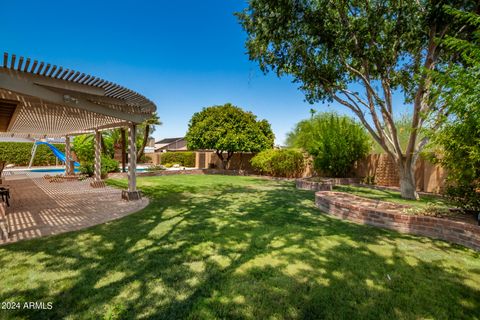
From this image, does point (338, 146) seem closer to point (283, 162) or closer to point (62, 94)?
point (283, 162)

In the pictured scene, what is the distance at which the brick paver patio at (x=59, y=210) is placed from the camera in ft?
16.9

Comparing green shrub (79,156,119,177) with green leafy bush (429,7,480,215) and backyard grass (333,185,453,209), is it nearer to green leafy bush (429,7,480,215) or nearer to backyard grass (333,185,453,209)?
backyard grass (333,185,453,209)

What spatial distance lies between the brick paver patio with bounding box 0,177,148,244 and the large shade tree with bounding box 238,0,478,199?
25.8 ft

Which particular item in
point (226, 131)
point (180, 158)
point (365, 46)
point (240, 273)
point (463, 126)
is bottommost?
point (240, 273)

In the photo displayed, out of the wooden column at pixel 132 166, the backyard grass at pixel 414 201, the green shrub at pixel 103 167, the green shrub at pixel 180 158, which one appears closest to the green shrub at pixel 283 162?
the backyard grass at pixel 414 201

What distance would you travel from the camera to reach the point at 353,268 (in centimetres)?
350

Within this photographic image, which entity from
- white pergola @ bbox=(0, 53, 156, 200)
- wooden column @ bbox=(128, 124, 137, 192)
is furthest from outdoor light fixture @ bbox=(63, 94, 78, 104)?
wooden column @ bbox=(128, 124, 137, 192)

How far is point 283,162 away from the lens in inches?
652

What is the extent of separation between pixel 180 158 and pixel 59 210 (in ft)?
76.9

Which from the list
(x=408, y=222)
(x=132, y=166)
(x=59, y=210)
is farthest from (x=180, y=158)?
(x=408, y=222)

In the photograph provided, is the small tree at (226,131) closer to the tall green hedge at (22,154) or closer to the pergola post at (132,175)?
the pergola post at (132,175)

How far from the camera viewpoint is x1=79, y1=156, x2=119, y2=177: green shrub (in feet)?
48.4

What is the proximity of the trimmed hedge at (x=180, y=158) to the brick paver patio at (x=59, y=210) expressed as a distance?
19821mm

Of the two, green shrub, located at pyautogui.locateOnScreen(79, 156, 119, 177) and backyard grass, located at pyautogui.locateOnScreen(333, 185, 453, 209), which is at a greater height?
green shrub, located at pyautogui.locateOnScreen(79, 156, 119, 177)
